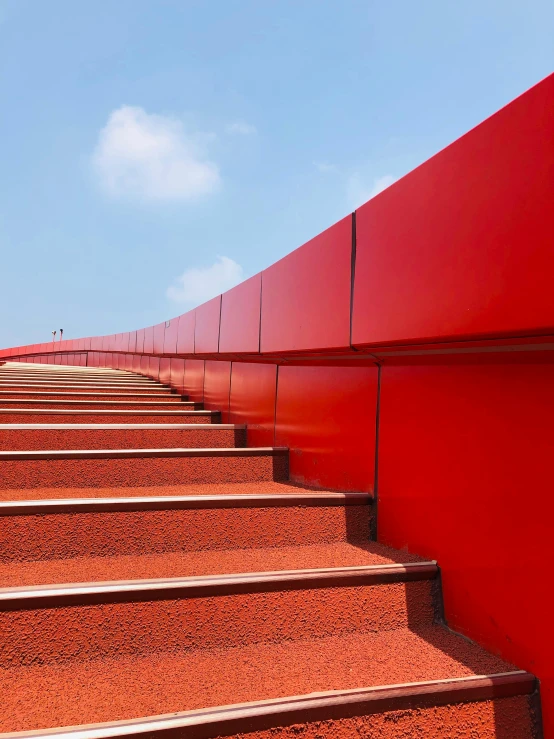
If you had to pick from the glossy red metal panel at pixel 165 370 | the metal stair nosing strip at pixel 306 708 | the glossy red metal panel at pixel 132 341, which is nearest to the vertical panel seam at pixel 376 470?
the metal stair nosing strip at pixel 306 708

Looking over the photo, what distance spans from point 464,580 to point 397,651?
9.0 inches

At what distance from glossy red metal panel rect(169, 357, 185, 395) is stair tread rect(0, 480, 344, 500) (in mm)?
2586

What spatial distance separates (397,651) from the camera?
112 cm

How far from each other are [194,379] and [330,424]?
237 cm

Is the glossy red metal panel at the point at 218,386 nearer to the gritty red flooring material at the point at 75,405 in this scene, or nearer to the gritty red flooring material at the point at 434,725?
the gritty red flooring material at the point at 75,405

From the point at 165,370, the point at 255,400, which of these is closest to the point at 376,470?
the point at 255,400

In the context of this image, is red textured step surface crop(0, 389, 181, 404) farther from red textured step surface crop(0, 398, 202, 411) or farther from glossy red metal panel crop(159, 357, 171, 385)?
glossy red metal panel crop(159, 357, 171, 385)

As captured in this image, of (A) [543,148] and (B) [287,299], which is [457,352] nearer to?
(A) [543,148]

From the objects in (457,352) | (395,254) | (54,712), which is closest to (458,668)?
(457,352)

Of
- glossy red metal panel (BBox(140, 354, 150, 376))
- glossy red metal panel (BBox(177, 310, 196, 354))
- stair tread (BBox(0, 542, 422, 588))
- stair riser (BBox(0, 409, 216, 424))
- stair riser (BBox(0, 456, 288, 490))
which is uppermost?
glossy red metal panel (BBox(177, 310, 196, 354))

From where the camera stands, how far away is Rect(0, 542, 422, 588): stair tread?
1.24 m

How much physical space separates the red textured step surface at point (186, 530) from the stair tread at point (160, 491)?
11cm

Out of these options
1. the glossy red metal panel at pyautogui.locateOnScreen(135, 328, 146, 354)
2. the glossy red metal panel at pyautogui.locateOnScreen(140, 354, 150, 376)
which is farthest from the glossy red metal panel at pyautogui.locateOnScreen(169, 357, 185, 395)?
the glossy red metal panel at pyautogui.locateOnScreen(135, 328, 146, 354)

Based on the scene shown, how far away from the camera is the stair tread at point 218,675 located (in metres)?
0.90
